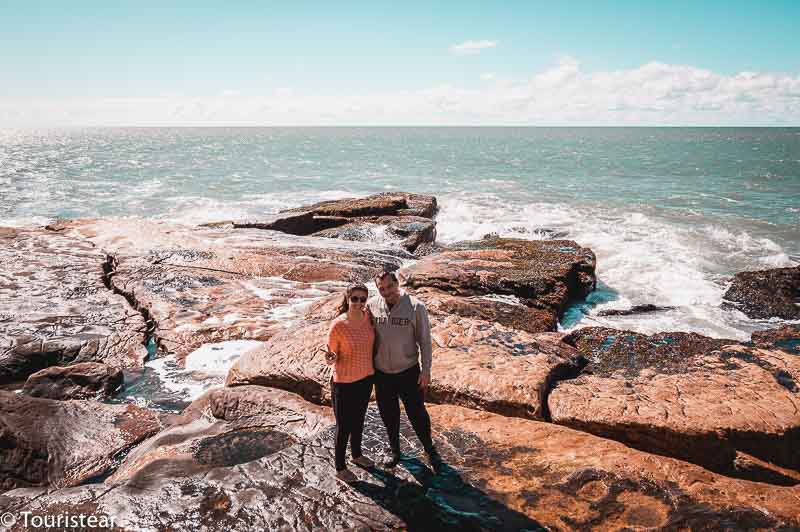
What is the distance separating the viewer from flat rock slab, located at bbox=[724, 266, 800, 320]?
1230 cm

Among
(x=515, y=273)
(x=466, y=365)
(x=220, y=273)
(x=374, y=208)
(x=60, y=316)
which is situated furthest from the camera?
(x=374, y=208)

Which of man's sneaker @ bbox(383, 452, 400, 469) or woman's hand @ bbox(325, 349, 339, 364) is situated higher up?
woman's hand @ bbox(325, 349, 339, 364)

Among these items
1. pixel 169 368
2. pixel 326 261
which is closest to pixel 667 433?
pixel 169 368

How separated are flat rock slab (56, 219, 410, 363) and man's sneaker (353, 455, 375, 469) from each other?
5068 millimetres

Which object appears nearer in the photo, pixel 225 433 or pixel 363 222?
pixel 225 433

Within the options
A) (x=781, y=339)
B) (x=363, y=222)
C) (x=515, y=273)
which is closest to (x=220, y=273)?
(x=515, y=273)

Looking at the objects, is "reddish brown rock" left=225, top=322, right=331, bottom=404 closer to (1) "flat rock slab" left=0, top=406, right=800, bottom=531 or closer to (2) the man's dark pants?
(1) "flat rock slab" left=0, top=406, right=800, bottom=531

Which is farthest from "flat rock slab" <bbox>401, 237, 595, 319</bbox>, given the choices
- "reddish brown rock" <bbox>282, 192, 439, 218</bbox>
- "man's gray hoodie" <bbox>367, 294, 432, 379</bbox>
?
"reddish brown rock" <bbox>282, 192, 439, 218</bbox>

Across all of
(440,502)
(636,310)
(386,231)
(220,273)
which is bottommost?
(636,310)

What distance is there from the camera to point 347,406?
4.28 metres

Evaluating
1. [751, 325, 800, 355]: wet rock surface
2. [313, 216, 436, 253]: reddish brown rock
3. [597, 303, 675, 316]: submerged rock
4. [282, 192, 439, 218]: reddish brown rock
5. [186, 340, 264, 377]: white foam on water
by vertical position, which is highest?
[282, 192, 439, 218]: reddish brown rock

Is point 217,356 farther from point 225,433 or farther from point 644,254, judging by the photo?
point 644,254

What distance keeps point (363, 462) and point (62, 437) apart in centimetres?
393

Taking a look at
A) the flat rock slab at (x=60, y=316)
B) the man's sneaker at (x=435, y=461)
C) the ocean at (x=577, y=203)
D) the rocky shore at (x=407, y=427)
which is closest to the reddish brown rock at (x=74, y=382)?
the rocky shore at (x=407, y=427)
